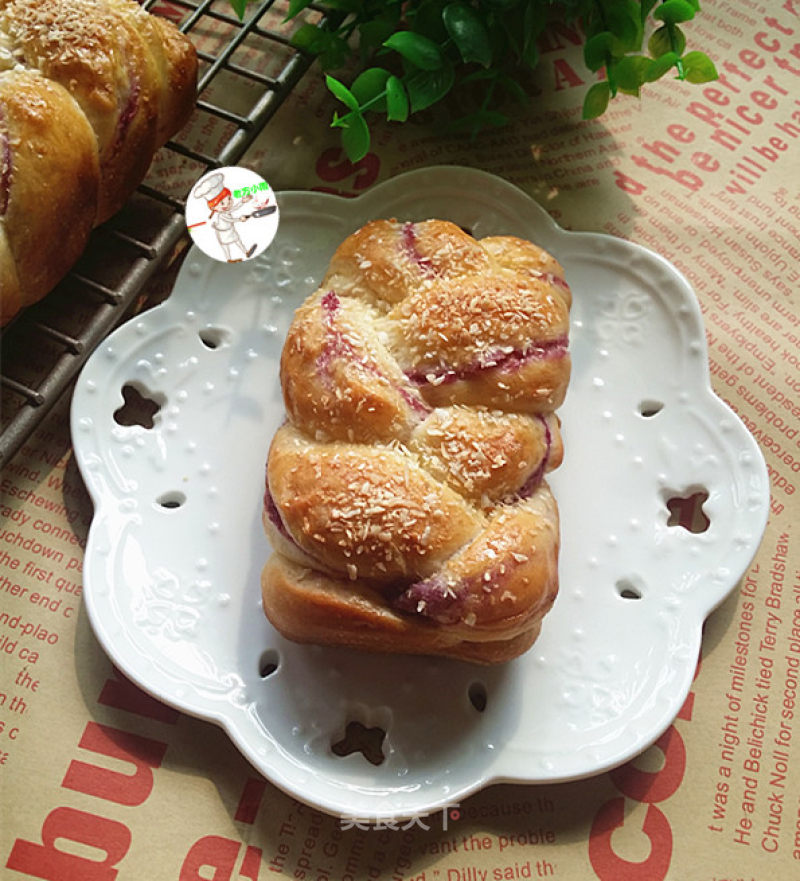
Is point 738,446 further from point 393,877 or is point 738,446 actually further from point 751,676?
point 393,877

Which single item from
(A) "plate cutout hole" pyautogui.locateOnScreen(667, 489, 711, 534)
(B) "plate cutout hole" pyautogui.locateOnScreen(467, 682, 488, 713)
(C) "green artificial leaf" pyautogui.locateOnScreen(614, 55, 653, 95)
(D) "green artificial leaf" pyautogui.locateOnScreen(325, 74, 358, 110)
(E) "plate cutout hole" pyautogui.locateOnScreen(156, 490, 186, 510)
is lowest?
(B) "plate cutout hole" pyautogui.locateOnScreen(467, 682, 488, 713)

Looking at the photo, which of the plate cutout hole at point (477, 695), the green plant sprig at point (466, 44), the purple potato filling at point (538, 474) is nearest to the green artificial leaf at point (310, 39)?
the green plant sprig at point (466, 44)

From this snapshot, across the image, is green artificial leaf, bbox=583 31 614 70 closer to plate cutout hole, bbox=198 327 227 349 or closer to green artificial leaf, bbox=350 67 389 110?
green artificial leaf, bbox=350 67 389 110

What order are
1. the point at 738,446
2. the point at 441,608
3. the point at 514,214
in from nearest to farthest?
the point at 441,608 → the point at 738,446 → the point at 514,214

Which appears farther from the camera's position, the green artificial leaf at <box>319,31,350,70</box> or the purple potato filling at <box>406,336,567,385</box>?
the green artificial leaf at <box>319,31,350,70</box>

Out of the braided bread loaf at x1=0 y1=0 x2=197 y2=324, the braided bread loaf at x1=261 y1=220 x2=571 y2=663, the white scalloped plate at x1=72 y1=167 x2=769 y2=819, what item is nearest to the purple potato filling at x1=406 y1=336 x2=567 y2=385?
the braided bread loaf at x1=261 y1=220 x2=571 y2=663

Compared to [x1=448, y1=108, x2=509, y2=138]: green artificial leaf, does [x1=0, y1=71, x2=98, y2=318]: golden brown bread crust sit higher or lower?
higher

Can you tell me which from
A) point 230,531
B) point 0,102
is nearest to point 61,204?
point 0,102
